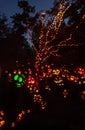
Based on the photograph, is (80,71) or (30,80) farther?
(80,71)

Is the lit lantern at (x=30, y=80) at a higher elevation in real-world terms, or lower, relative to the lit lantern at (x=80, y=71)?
lower

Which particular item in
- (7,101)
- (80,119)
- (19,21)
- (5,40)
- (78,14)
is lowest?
(80,119)

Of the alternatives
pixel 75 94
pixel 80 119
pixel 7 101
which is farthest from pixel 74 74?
pixel 80 119

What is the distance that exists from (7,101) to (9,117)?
3.31 metres

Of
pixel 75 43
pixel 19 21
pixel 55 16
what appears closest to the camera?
pixel 55 16

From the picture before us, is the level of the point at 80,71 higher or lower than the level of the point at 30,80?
higher

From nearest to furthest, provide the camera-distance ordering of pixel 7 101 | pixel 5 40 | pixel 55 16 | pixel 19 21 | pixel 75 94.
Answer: pixel 55 16 < pixel 7 101 < pixel 5 40 < pixel 75 94 < pixel 19 21

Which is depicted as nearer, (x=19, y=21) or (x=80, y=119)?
(x=80, y=119)

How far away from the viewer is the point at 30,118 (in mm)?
12086

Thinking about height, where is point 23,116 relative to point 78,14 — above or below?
below

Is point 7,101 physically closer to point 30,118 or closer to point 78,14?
point 30,118

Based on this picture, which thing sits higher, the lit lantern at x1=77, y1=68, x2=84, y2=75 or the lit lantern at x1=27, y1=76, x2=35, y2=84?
the lit lantern at x1=77, y1=68, x2=84, y2=75

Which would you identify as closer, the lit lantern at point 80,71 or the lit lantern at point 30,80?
the lit lantern at point 30,80

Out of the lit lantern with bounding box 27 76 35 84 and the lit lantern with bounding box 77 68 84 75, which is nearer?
the lit lantern with bounding box 27 76 35 84
